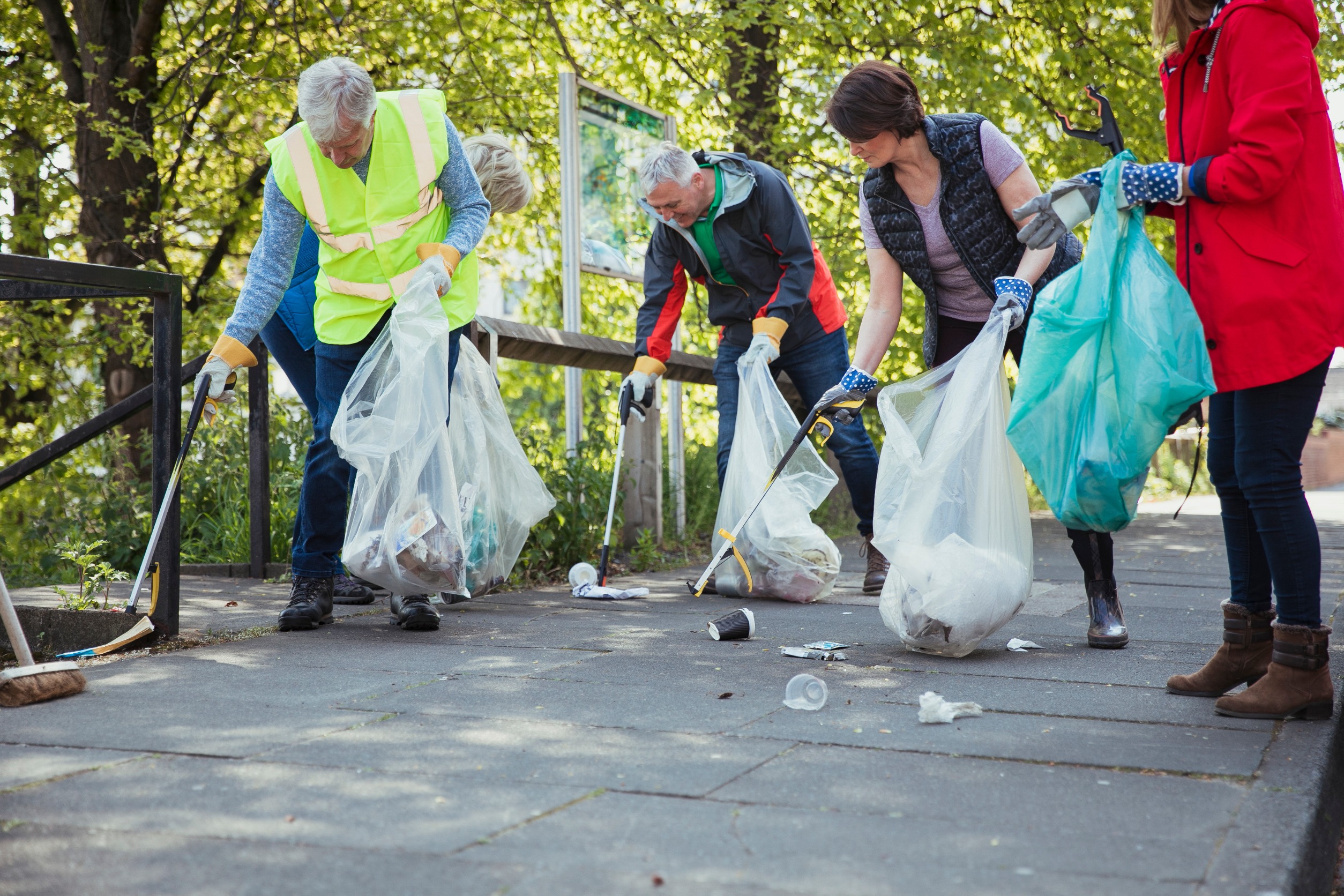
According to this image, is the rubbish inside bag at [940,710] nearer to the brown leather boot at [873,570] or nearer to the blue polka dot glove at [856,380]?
the blue polka dot glove at [856,380]

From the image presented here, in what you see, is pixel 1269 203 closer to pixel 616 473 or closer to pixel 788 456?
pixel 788 456

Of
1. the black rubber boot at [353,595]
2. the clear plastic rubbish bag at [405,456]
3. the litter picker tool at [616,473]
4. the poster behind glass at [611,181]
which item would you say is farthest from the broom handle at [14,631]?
the poster behind glass at [611,181]

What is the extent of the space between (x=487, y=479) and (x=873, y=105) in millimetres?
1638

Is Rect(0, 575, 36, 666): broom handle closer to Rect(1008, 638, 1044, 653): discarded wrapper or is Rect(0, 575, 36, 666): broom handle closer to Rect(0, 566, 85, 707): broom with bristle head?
Rect(0, 566, 85, 707): broom with bristle head

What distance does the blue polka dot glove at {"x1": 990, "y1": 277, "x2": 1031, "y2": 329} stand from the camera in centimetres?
340

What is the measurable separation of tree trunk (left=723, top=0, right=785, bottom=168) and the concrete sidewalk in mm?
5897

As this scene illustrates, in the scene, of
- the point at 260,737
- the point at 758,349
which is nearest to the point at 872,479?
the point at 758,349

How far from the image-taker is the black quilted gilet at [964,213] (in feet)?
11.9

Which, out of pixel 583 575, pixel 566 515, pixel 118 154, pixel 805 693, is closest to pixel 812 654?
pixel 805 693

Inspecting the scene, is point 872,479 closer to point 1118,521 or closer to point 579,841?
point 1118,521

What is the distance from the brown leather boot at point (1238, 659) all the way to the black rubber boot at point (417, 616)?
210 cm

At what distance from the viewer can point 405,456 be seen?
3.57 metres

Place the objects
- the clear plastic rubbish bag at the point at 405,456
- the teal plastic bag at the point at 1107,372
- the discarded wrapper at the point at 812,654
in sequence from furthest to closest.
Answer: the clear plastic rubbish bag at the point at 405,456
the discarded wrapper at the point at 812,654
the teal plastic bag at the point at 1107,372

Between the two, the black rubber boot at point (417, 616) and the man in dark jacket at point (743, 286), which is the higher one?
the man in dark jacket at point (743, 286)
